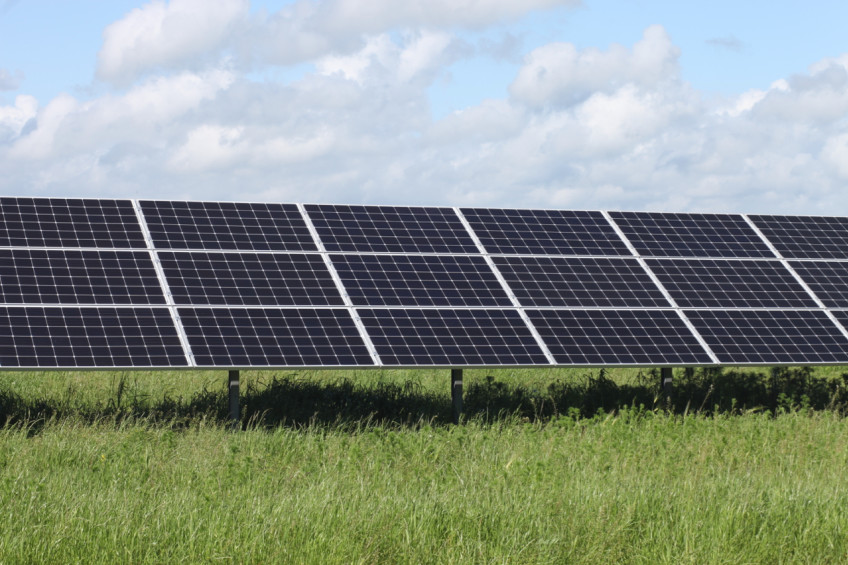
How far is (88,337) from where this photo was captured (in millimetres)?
14258

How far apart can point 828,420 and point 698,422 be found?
2.24 meters

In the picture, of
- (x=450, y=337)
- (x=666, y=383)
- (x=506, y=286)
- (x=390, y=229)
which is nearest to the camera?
(x=450, y=337)

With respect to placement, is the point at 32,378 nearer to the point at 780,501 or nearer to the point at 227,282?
the point at 227,282

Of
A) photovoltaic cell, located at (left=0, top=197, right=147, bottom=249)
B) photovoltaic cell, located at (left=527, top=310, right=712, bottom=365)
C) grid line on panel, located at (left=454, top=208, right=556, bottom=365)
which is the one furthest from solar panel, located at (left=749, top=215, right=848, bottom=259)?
photovoltaic cell, located at (left=0, top=197, right=147, bottom=249)

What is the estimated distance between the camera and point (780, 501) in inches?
402

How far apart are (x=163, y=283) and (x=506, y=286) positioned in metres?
5.64

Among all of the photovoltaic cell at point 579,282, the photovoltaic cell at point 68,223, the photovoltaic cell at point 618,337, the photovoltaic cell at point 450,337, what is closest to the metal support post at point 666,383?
the photovoltaic cell at point 618,337

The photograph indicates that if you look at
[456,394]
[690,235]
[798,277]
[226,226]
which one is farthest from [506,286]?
[798,277]

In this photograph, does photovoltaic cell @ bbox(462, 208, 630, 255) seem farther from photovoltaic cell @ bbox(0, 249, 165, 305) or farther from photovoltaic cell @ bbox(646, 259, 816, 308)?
photovoltaic cell @ bbox(0, 249, 165, 305)

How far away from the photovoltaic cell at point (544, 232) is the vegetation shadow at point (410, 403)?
8.24 feet

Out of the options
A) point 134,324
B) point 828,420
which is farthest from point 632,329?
point 134,324

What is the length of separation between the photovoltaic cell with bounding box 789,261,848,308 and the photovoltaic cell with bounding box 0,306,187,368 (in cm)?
1185

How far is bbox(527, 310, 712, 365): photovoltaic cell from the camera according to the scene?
15688mm

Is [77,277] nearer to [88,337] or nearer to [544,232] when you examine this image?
[88,337]
